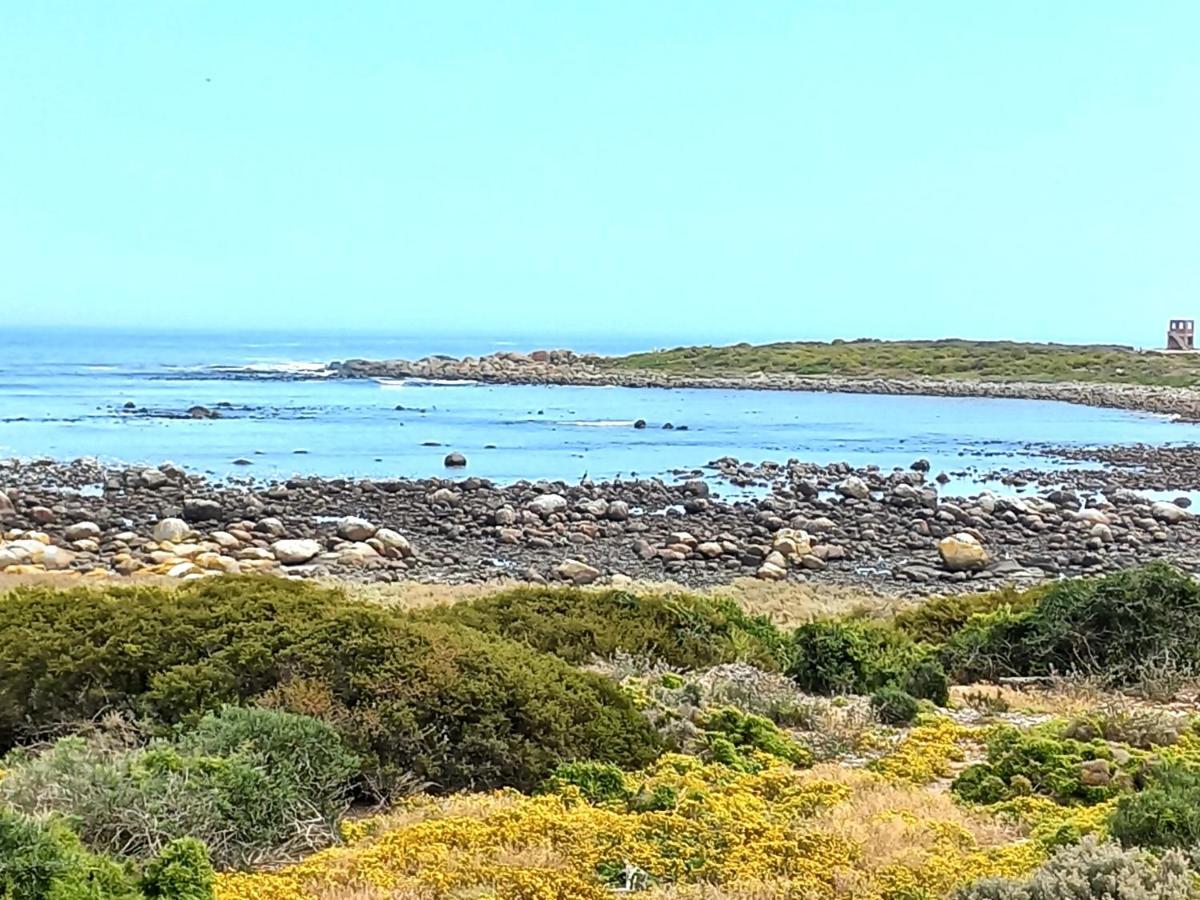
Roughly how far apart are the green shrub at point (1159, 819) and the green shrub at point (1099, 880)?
1.33 feet

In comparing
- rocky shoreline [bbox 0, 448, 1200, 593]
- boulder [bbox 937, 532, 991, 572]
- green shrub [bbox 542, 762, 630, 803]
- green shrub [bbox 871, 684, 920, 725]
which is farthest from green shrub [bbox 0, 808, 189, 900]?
boulder [bbox 937, 532, 991, 572]

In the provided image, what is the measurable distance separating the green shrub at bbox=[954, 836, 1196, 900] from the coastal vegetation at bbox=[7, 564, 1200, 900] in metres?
0.01

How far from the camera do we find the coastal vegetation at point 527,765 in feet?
17.4

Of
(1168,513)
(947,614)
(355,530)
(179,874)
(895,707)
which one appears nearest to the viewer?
(179,874)

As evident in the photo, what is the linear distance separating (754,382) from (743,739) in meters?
74.8

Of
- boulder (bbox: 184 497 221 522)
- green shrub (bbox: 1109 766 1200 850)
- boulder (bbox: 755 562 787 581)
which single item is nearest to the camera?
green shrub (bbox: 1109 766 1200 850)

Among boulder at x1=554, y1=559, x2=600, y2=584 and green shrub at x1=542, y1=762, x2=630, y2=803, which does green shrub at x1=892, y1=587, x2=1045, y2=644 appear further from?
boulder at x1=554, y1=559, x2=600, y2=584

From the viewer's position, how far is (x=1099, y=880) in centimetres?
473

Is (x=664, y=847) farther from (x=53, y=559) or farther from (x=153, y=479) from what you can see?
(x=153, y=479)

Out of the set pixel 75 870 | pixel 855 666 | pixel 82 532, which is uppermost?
pixel 75 870

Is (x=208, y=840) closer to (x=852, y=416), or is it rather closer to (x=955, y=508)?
(x=955, y=508)

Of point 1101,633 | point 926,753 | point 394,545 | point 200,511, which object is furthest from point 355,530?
point 926,753

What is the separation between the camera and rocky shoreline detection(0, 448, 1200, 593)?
20.7 meters

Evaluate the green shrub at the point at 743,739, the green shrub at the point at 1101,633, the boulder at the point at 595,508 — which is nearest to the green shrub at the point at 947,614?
the green shrub at the point at 1101,633
